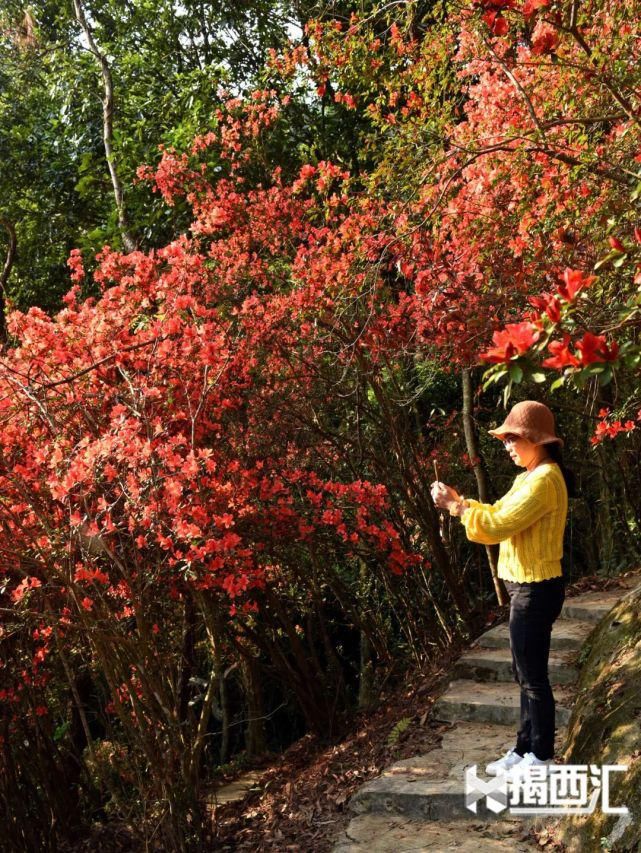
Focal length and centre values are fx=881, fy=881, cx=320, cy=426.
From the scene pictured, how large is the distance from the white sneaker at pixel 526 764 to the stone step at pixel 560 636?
1684 mm

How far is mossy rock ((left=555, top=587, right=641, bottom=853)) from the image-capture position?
322cm

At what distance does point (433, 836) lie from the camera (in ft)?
12.1

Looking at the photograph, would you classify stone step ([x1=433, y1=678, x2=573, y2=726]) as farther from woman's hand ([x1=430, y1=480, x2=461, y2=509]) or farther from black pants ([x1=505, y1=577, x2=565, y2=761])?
woman's hand ([x1=430, y1=480, x2=461, y2=509])

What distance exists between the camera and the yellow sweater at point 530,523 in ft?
11.4

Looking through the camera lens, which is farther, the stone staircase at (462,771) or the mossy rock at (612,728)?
the stone staircase at (462,771)

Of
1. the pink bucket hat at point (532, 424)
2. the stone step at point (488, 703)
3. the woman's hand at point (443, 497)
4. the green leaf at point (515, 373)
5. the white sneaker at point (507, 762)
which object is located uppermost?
the green leaf at point (515, 373)

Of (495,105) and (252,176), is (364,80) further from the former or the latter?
(252,176)

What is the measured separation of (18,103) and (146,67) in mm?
2100

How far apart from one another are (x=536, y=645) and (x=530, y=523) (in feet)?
1.58

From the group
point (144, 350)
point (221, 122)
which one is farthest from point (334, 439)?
point (221, 122)

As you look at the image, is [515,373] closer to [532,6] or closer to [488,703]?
[532,6]

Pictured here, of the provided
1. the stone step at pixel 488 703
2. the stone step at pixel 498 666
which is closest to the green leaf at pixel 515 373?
the stone step at pixel 488 703

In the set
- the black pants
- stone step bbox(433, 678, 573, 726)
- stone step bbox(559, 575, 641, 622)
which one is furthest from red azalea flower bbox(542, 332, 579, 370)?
stone step bbox(559, 575, 641, 622)

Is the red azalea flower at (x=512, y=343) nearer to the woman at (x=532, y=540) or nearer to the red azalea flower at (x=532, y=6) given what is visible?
the woman at (x=532, y=540)
